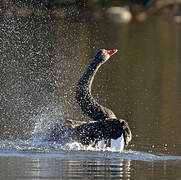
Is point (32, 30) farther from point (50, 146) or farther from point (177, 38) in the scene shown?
point (50, 146)

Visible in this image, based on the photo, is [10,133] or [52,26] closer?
[10,133]

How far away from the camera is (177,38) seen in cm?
3231

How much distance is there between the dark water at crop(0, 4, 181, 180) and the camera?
10.2 meters

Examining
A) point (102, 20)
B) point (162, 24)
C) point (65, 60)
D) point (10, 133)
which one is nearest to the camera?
point (10, 133)

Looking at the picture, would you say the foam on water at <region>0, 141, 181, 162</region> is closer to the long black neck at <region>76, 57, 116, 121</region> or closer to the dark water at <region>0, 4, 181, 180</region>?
the dark water at <region>0, 4, 181, 180</region>

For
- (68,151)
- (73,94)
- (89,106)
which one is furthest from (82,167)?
(73,94)

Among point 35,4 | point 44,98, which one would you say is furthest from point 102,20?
point 44,98

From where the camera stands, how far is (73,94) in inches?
632

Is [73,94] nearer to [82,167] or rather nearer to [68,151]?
[68,151]

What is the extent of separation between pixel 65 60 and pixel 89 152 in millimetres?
9006

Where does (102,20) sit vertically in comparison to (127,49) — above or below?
above

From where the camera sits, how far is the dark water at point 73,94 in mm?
10188

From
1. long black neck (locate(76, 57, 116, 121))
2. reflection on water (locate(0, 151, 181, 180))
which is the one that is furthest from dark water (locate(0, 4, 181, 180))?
long black neck (locate(76, 57, 116, 121))

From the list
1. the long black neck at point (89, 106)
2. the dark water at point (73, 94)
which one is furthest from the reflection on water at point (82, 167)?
the long black neck at point (89, 106)
